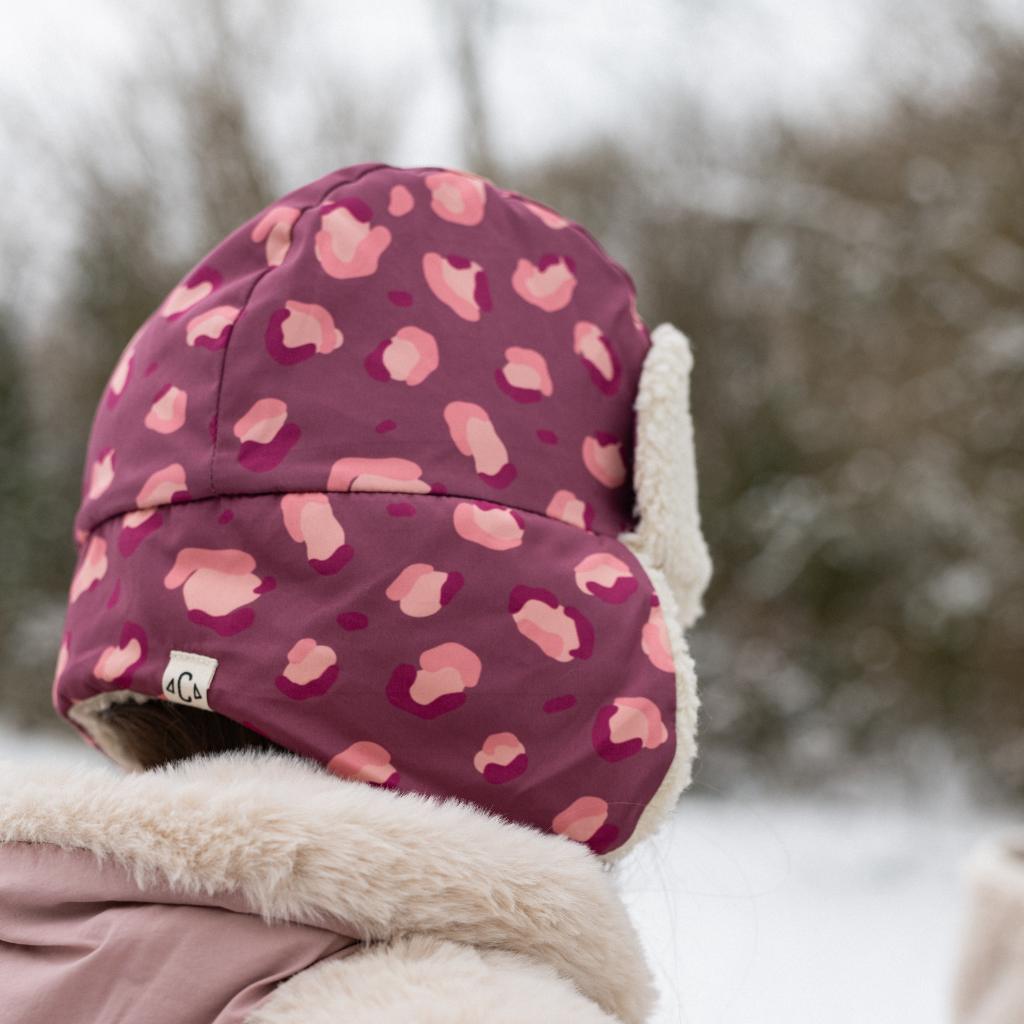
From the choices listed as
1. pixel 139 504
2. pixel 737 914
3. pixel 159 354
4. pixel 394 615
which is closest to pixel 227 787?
pixel 394 615

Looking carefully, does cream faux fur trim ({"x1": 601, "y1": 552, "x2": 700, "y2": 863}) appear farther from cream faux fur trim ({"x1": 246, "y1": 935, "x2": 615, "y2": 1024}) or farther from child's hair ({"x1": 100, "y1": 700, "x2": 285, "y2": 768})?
child's hair ({"x1": 100, "y1": 700, "x2": 285, "y2": 768})

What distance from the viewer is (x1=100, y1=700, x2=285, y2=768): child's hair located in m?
1.01

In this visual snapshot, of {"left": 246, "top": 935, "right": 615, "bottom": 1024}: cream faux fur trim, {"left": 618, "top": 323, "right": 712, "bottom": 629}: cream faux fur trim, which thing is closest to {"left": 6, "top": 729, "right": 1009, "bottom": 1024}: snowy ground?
{"left": 618, "top": 323, "right": 712, "bottom": 629}: cream faux fur trim

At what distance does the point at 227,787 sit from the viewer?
0.85 m

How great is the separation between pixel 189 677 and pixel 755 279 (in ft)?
18.8

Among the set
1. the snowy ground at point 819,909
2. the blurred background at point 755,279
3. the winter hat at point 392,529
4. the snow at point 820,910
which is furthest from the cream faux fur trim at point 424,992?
the blurred background at point 755,279

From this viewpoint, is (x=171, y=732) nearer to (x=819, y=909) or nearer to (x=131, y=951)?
(x=131, y=951)

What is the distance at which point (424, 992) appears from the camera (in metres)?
0.75

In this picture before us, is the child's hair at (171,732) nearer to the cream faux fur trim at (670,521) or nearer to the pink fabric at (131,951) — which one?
the pink fabric at (131,951)

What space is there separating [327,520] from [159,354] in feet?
0.87

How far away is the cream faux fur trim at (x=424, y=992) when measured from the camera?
2.41 feet

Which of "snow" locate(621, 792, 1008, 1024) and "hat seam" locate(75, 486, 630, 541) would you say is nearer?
"hat seam" locate(75, 486, 630, 541)

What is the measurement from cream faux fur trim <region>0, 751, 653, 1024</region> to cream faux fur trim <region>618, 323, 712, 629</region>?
33cm

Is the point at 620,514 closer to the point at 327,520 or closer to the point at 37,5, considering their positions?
the point at 327,520
